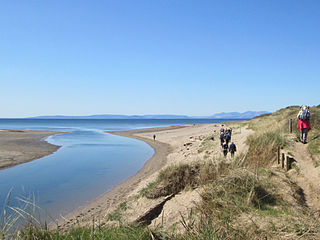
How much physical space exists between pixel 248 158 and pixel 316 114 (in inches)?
298

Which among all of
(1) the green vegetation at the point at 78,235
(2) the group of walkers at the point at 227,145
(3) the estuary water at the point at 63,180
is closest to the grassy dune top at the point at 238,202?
(1) the green vegetation at the point at 78,235

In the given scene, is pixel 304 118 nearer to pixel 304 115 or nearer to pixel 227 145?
pixel 304 115

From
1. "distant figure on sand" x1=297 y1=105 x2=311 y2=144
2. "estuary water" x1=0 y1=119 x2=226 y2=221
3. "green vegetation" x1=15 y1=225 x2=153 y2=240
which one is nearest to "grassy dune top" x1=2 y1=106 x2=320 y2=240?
"green vegetation" x1=15 y1=225 x2=153 y2=240

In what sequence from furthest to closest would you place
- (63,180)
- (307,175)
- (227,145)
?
(63,180) → (227,145) → (307,175)

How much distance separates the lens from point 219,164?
845cm

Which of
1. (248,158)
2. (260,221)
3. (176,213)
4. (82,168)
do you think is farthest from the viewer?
(82,168)

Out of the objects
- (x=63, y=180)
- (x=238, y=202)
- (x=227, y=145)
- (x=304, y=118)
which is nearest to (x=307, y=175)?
(x=304, y=118)

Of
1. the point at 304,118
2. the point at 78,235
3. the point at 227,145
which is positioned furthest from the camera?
the point at 227,145

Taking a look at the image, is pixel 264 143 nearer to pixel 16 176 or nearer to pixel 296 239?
pixel 296 239

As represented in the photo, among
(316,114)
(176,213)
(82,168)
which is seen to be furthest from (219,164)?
(82,168)

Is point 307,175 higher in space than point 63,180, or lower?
higher

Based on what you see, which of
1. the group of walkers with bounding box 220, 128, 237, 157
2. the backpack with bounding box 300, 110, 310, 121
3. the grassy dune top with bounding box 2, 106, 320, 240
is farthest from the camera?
the group of walkers with bounding box 220, 128, 237, 157

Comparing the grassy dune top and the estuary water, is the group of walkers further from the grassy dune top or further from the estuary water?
the estuary water

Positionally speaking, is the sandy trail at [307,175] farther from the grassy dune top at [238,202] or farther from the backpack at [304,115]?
the backpack at [304,115]
